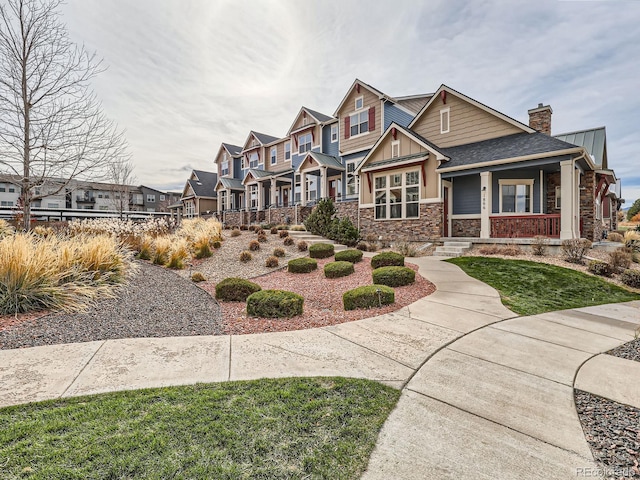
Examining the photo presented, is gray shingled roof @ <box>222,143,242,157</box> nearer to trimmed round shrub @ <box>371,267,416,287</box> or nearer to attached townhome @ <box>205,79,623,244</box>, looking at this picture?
attached townhome @ <box>205,79,623,244</box>

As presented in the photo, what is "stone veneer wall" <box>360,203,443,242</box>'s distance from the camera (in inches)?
527

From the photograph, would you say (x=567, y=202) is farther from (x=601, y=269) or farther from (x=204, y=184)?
(x=204, y=184)

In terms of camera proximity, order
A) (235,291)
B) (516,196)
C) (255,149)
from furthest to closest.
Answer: (255,149)
(516,196)
(235,291)

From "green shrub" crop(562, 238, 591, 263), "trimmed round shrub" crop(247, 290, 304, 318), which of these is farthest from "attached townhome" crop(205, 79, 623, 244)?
"trimmed round shrub" crop(247, 290, 304, 318)

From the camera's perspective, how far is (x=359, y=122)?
19.4 meters

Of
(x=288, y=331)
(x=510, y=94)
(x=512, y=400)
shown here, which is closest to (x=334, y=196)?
(x=510, y=94)

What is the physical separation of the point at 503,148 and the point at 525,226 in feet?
11.4

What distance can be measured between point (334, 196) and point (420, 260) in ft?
38.9

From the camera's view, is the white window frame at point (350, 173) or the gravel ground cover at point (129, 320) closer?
the gravel ground cover at point (129, 320)

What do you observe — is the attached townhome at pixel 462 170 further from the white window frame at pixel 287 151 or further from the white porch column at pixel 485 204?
the white window frame at pixel 287 151

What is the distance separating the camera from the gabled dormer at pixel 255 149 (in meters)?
28.6

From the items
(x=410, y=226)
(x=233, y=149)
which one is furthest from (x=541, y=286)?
(x=233, y=149)

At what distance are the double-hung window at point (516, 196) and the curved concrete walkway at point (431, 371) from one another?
30.4 ft

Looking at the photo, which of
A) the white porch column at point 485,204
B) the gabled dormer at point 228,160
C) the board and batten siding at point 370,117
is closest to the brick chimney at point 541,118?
the white porch column at point 485,204
